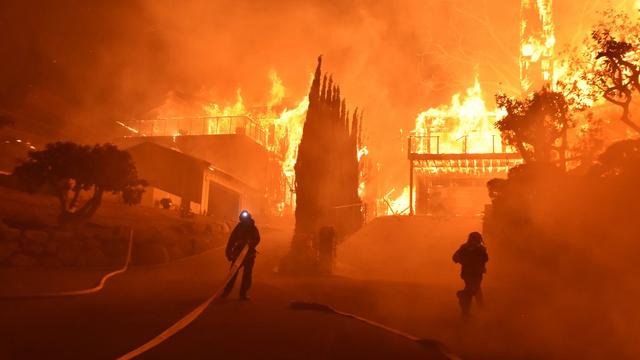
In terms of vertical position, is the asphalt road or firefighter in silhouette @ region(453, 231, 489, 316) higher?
firefighter in silhouette @ region(453, 231, 489, 316)

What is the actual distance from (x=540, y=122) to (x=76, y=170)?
16.5 m

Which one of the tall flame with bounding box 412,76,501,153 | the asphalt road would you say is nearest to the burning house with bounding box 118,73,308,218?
the tall flame with bounding box 412,76,501,153

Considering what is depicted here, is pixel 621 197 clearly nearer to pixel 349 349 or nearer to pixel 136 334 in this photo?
pixel 349 349

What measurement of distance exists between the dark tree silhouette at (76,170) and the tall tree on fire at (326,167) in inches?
294

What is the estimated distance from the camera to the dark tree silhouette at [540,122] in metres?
21.4

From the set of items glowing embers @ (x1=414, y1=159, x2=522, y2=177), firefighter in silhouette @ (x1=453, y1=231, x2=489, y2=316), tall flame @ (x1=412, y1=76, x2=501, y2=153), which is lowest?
firefighter in silhouette @ (x1=453, y1=231, x2=489, y2=316)

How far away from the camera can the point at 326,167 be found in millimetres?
25250

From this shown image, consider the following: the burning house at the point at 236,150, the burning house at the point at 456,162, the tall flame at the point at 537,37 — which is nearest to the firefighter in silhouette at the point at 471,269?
the burning house at the point at 456,162

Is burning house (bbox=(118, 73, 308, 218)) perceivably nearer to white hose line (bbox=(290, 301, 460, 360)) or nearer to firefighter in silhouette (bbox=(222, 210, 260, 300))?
firefighter in silhouette (bbox=(222, 210, 260, 300))

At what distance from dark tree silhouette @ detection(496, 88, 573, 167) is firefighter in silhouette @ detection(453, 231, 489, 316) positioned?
11.4 metres

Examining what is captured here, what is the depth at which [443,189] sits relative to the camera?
39375mm

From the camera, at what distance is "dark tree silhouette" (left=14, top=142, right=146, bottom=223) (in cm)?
1817

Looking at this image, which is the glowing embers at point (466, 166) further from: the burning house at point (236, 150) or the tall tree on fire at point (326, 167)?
the burning house at point (236, 150)

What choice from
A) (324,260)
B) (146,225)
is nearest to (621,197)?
(324,260)
